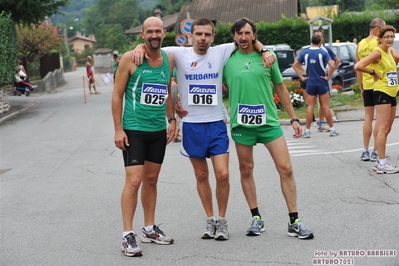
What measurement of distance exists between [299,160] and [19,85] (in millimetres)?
26435

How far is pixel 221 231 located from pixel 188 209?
1.60m

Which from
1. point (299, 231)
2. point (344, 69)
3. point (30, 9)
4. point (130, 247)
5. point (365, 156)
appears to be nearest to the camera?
point (130, 247)

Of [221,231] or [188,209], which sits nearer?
[221,231]

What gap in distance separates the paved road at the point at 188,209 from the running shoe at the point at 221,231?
0.07 metres

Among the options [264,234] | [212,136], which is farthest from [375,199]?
[212,136]

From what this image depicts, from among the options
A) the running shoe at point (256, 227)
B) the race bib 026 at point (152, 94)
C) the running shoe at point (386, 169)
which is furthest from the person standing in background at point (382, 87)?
the race bib 026 at point (152, 94)

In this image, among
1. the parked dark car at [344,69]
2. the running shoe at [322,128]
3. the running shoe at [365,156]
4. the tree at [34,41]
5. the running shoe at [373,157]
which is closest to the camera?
the running shoe at [373,157]

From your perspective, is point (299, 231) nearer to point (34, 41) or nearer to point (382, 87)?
point (382, 87)

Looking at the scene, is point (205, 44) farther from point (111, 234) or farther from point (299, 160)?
point (299, 160)

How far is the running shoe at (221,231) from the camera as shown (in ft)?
22.9

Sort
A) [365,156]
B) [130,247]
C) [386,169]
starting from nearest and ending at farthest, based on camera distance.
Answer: [130,247] → [386,169] → [365,156]

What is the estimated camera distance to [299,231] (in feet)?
22.5

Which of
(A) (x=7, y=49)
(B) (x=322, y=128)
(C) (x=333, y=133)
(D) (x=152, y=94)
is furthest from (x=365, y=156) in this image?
(A) (x=7, y=49)

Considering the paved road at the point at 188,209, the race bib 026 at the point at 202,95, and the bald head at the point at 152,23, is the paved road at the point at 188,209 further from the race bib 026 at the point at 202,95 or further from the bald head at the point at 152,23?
the bald head at the point at 152,23
